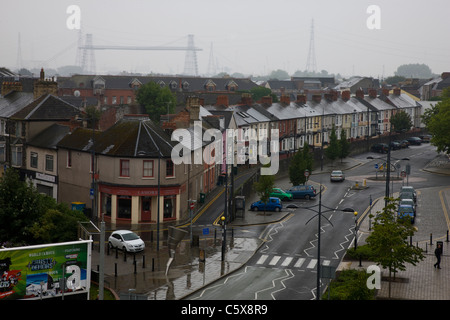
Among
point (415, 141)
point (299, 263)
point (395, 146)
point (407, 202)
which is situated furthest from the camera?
point (415, 141)

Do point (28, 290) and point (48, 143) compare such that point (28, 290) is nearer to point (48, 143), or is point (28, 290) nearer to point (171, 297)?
point (171, 297)

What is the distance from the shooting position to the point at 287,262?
44.5m

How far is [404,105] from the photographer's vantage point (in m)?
137

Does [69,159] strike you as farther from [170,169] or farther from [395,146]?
[395,146]

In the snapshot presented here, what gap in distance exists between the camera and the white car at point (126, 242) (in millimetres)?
46406

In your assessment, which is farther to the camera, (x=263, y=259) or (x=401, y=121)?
(x=401, y=121)

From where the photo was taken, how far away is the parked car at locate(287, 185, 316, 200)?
67.4 meters

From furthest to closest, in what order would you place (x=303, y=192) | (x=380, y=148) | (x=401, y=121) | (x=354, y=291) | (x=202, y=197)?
(x=401, y=121), (x=380, y=148), (x=303, y=192), (x=202, y=197), (x=354, y=291)

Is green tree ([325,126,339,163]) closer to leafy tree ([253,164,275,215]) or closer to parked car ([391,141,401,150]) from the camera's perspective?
parked car ([391,141,401,150])

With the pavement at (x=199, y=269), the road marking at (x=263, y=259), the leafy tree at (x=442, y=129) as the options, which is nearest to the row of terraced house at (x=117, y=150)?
the pavement at (x=199, y=269)

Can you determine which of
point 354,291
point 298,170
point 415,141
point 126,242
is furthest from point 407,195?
point 415,141

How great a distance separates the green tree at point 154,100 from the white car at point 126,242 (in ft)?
230

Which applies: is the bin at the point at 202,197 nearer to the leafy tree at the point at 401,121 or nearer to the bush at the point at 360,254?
the bush at the point at 360,254

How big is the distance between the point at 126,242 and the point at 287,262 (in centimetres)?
1174
